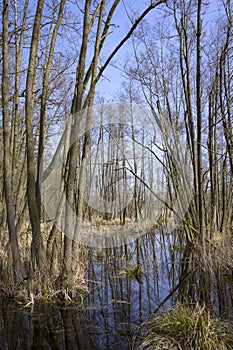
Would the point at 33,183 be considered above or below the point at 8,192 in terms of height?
above

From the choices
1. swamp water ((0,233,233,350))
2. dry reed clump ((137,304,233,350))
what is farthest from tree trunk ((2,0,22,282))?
dry reed clump ((137,304,233,350))

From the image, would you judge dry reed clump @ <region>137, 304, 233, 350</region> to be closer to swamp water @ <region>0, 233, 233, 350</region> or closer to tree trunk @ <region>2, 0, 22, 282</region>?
swamp water @ <region>0, 233, 233, 350</region>

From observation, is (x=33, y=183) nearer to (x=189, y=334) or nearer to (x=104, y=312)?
(x=104, y=312)

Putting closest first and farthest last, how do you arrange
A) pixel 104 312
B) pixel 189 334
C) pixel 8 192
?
pixel 189 334 < pixel 104 312 < pixel 8 192

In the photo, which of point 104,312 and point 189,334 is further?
point 104,312

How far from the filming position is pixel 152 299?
18.8 feet

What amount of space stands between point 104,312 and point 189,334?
1970mm

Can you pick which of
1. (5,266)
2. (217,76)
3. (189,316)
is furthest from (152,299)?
(217,76)

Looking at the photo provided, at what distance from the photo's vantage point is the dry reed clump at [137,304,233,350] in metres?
3.36

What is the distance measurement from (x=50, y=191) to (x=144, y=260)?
18.7 ft

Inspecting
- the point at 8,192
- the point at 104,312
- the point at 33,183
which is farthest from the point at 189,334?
the point at 8,192

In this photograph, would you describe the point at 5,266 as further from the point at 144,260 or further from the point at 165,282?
the point at 144,260

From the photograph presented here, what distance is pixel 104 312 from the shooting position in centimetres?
515

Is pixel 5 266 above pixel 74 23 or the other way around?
the other way around
